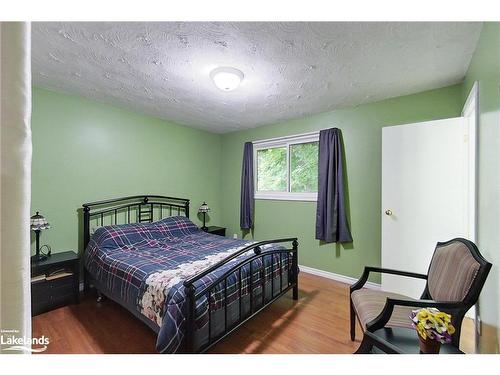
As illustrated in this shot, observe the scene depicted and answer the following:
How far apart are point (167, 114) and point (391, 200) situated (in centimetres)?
312

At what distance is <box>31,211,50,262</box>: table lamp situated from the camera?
7.34 feet

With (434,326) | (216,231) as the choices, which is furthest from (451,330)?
(216,231)

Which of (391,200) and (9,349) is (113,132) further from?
(391,200)

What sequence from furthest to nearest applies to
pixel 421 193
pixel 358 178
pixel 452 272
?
pixel 358 178 → pixel 421 193 → pixel 452 272

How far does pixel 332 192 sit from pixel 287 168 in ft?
2.93

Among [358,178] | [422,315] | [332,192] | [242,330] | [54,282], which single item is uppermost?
[358,178]

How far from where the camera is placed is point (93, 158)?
2.85 m

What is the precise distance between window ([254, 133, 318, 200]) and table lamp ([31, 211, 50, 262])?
2.83m

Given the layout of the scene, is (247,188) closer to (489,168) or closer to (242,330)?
(242,330)

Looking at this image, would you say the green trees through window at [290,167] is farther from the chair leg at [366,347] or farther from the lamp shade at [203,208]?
the chair leg at [366,347]

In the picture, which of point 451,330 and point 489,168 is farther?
point 489,168

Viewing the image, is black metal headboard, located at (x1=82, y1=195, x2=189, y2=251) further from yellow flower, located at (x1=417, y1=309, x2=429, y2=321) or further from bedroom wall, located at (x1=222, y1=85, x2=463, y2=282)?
yellow flower, located at (x1=417, y1=309, x2=429, y2=321)

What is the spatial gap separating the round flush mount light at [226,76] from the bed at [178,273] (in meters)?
1.46
